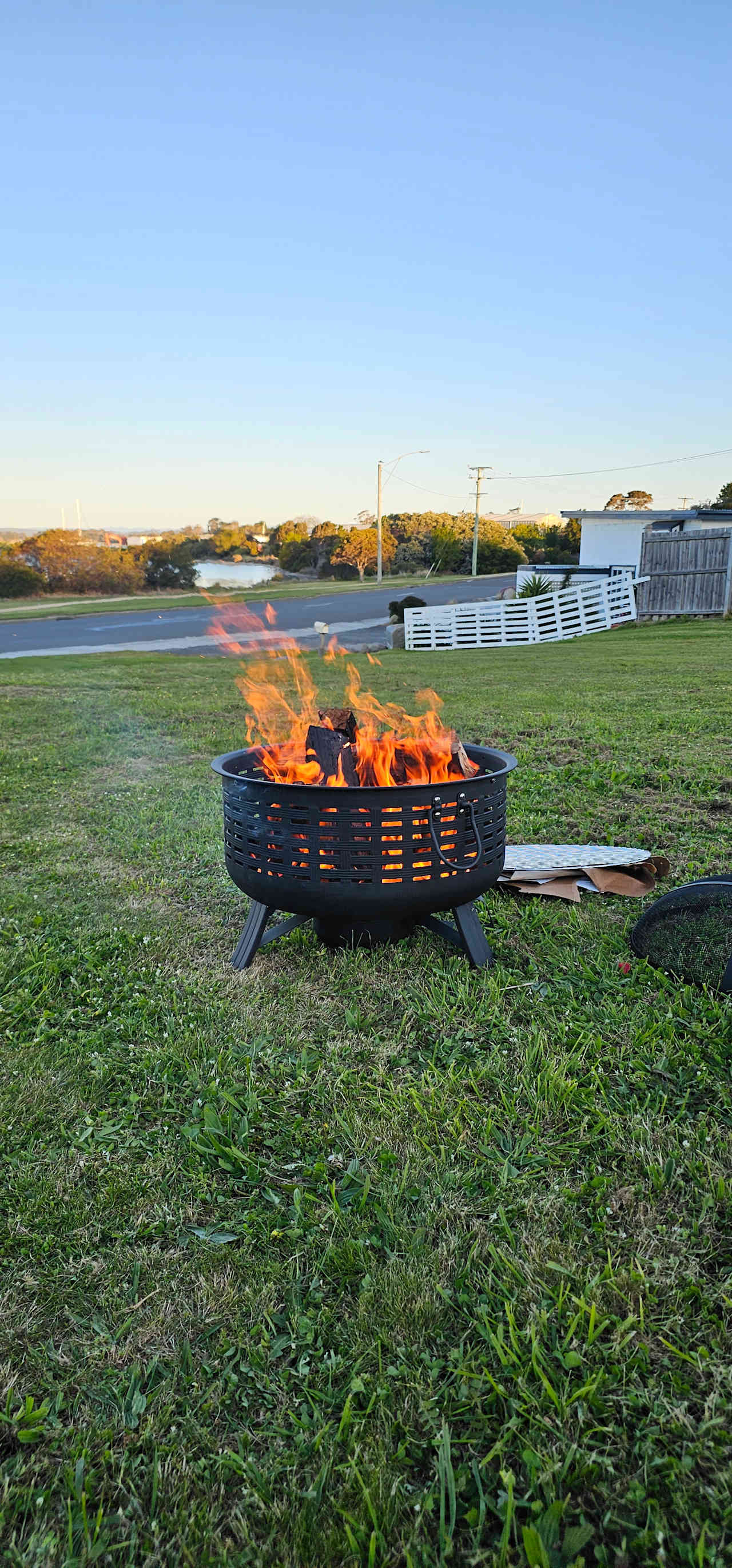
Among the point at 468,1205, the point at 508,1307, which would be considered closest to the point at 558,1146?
the point at 468,1205

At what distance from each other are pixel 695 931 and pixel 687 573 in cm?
1915

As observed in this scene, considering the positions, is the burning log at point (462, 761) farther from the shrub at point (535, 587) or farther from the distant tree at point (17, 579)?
the distant tree at point (17, 579)

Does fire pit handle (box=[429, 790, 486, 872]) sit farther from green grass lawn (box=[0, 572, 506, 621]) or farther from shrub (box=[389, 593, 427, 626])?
shrub (box=[389, 593, 427, 626])

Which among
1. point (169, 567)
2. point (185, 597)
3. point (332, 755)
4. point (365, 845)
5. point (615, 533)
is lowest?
point (185, 597)

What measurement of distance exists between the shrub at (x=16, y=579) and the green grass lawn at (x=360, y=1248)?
1464 inches

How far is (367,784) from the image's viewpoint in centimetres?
330

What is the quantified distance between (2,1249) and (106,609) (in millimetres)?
33918

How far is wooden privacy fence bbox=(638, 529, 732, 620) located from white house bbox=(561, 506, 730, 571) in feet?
29.6

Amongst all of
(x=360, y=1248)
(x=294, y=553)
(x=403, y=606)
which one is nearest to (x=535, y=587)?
(x=403, y=606)

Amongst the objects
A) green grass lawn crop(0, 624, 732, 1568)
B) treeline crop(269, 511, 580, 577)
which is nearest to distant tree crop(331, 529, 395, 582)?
treeline crop(269, 511, 580, 577)

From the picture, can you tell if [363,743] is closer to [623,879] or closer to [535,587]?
[623,879]

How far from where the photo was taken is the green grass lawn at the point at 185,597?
3262 centimetres

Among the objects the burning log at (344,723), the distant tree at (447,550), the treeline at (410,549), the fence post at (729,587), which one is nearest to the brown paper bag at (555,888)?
the burning log at (344,723)

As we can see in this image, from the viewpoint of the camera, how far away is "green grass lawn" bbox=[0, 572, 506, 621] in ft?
107
